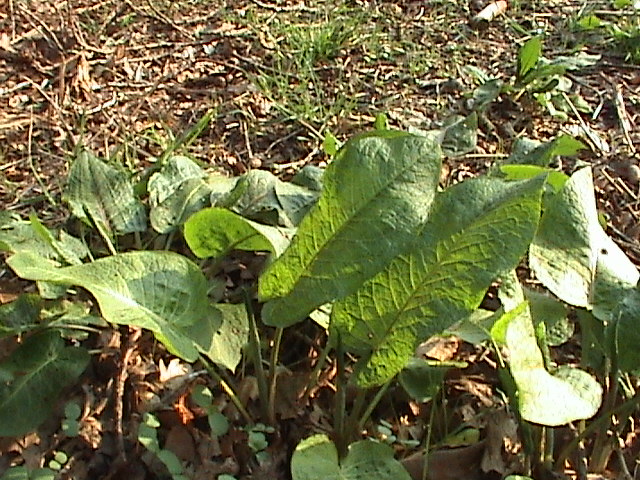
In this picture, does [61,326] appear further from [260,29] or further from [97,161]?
[260,29]

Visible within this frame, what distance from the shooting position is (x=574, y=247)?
134cm

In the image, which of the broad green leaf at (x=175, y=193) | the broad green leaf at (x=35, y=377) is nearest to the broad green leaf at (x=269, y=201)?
the broad green leaf at (x=175, y=193)

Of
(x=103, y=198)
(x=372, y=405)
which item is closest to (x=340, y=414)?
(x=372, y=405)

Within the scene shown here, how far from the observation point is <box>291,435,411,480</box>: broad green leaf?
1.20 meters

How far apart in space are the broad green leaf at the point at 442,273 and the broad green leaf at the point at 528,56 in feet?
3.73

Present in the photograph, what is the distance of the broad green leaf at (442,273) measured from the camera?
1148 mm

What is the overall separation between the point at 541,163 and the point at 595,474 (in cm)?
57

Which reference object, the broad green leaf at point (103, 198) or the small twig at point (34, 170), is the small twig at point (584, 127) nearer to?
the broad green leaf at point (103, 198)

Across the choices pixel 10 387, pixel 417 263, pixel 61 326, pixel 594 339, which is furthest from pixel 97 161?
pixel 594 339

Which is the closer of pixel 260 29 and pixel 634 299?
pixel 634 299

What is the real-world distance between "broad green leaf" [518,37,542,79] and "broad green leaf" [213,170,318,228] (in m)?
0.89

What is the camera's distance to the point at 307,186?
1678 millimetres

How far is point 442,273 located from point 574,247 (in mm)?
274

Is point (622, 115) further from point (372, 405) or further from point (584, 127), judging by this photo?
point (372, 405)
